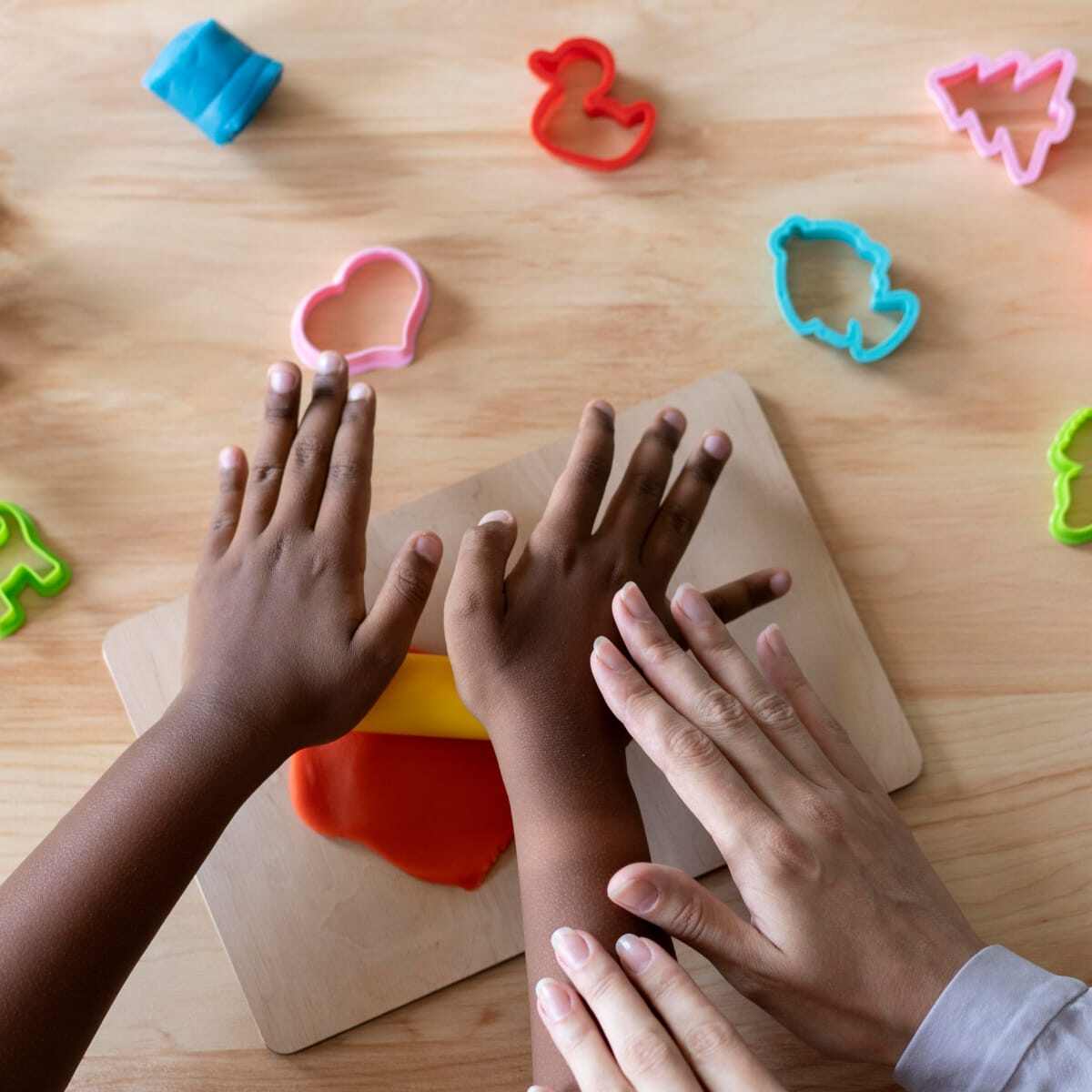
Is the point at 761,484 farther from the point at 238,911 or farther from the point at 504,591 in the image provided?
the point at 238,911

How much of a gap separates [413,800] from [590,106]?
519mm

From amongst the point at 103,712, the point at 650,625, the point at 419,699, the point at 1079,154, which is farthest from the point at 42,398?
the point at 1079,154

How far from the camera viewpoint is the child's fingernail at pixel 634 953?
2.04ft

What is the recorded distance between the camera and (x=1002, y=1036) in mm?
603

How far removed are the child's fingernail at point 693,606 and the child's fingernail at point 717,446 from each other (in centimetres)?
12

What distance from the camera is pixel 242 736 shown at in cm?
67

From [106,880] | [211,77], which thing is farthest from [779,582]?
[211,77]

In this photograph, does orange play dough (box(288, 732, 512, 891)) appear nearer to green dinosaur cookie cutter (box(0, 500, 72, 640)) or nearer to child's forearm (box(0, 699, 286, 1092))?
child's forearm (box(0, 699, 286, 1092))

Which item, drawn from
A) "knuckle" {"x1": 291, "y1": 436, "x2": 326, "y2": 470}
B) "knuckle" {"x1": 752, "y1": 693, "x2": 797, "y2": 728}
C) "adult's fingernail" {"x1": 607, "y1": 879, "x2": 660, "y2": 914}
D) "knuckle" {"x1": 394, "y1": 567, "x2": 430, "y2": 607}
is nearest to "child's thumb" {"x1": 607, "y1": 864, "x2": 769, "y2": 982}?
"adult's fingernail" {"x1": 607, "y1": 879, "x2": 660, "y2": 914}

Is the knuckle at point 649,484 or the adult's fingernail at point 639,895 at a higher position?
the knuckle at point 649,484

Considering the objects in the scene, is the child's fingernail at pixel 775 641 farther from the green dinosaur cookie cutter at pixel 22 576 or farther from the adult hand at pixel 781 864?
the green dinosaur cookie cutter at pixel 22 576

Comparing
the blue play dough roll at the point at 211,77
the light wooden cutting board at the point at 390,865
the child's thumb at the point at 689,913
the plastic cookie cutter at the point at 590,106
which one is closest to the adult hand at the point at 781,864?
the child's thumb at the point at 689,913

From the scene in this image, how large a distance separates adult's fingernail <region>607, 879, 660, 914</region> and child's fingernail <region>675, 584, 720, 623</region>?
16 centimetres

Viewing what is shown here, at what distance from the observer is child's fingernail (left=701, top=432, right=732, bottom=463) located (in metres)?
0.78
